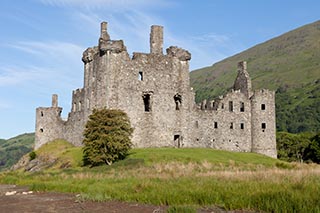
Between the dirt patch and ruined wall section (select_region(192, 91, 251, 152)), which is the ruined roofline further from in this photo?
the dirt patch

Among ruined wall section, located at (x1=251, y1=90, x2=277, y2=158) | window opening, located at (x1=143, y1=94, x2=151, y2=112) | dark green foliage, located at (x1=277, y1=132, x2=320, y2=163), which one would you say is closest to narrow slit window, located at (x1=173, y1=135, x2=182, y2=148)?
window opening, located at (x1=143, y1=94, x2=151, y2=112)

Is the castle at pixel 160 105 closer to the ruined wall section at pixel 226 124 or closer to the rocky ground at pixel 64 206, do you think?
the ruined wall section at pixel 226 124

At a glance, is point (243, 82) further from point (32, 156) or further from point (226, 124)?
point (32, 156)

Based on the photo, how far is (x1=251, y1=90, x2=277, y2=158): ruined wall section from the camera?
5725 centimetres

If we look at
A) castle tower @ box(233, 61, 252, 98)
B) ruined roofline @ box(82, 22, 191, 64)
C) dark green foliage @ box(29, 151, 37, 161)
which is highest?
ruined roofline @ box(82, 22, 191, 64)

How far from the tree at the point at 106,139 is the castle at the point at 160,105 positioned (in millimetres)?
5674

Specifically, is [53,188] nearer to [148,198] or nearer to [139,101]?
[148,198]

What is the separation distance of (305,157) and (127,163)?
46.8m

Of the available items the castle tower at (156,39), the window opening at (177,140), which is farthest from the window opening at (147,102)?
the castle tower at (156,39)

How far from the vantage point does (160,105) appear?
168 feet

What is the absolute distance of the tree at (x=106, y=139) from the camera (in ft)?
135

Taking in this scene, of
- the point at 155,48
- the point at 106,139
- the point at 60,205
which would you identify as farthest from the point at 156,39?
the point at 60,205

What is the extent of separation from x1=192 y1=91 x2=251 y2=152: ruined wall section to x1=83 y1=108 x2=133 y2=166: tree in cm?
1399

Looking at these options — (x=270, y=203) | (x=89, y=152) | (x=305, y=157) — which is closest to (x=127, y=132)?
(x=89, y=152)
